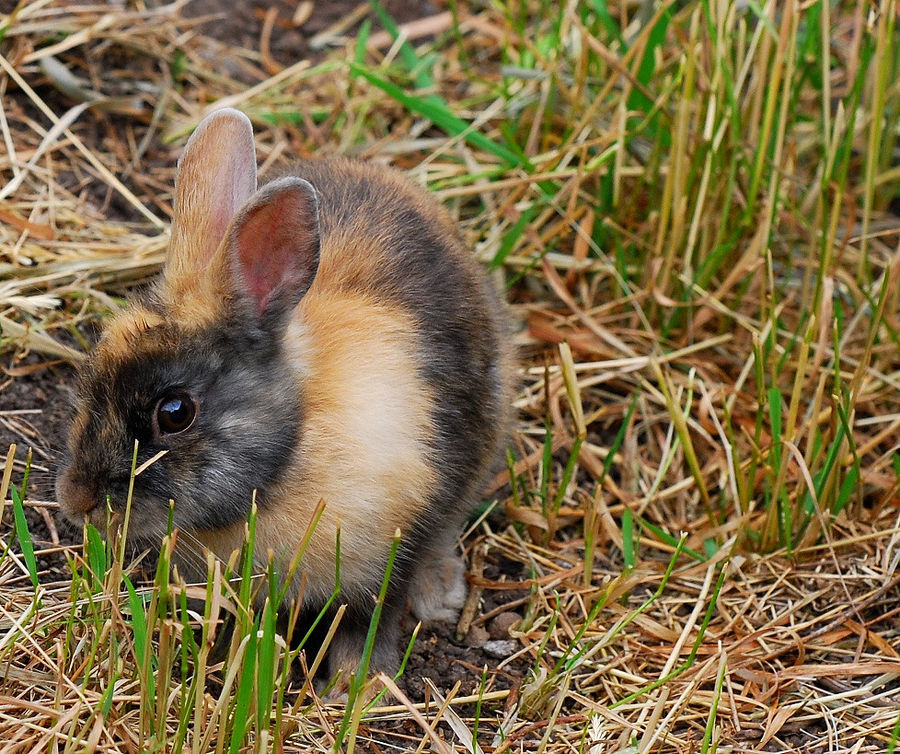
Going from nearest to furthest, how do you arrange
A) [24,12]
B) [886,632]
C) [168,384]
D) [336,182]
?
[168,384], [886,632], [336,182], [24,12]

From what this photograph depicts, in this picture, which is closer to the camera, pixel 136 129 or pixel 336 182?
pixel 336 182

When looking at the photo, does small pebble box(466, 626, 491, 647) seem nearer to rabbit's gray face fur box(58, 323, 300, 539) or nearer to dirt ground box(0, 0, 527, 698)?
dirt ground box(0, 0, 527, 698)

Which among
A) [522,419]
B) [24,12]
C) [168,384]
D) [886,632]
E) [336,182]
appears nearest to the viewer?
[168,384]

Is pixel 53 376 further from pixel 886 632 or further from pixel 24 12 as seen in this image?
pixel 886 632

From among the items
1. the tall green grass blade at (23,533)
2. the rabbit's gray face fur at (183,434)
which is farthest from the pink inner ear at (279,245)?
the tall green grass blade at (23,533)

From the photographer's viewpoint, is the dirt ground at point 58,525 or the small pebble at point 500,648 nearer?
the dirt ground at point 58,525

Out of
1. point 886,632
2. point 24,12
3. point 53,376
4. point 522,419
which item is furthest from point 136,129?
point 886,632

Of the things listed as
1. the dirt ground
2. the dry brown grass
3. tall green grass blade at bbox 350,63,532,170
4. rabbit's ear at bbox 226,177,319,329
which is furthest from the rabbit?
tall green grass blade at bbox 350,63,532,170

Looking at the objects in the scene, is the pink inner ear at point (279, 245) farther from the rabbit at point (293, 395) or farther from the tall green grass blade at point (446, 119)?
the tall green grass blade at point (446, 119)

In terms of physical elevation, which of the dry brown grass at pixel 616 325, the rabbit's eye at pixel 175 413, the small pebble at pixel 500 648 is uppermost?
the rabbit's eye at pixel 175 413
